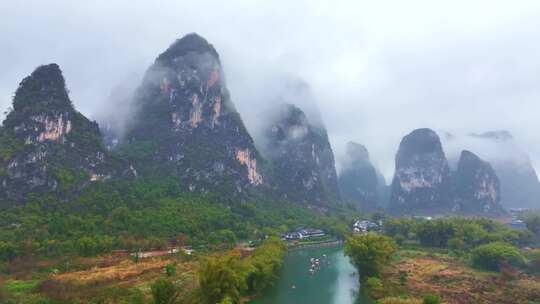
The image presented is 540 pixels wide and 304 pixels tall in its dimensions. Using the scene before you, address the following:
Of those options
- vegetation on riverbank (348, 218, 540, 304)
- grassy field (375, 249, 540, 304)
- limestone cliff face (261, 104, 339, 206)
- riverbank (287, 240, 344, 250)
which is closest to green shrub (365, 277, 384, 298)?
vegetation on riverbank (348, 218, 540, 304)

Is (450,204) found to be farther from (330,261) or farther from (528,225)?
(330,261)

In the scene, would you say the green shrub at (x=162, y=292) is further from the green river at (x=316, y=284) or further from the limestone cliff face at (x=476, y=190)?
the limestone cliff face at (x=476, y=190)

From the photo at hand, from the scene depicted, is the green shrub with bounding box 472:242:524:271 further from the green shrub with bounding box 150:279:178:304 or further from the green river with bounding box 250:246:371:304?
the green shrub with bounding box 150:279:178:304

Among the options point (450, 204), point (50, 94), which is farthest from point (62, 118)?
point (450, 204)

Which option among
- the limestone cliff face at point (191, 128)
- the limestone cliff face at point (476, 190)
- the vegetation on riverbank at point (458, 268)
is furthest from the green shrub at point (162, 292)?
the limestone cliff face at point (476, 190)

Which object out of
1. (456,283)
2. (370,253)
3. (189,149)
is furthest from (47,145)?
(456,283)

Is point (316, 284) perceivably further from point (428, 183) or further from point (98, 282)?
point (428, 183)

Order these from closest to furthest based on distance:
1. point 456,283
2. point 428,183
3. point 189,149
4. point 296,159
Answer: point 456,283
point 189,149
point 296,159
point 428,183
